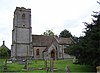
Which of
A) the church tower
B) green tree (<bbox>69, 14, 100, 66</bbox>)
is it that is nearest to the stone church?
the church tower

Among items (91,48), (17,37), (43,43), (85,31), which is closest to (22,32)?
(17,37)

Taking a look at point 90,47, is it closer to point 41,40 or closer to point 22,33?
point 22,33

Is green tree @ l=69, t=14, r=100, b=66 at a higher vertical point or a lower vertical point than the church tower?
lower

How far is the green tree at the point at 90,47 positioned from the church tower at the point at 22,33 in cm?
3629

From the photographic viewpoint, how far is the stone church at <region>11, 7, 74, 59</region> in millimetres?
68625

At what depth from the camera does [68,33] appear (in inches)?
4309

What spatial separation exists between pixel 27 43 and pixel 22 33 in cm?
316

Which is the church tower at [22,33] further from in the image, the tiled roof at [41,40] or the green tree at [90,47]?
the green tree at [90,47]

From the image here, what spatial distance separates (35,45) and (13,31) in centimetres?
806

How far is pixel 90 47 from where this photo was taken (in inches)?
1110

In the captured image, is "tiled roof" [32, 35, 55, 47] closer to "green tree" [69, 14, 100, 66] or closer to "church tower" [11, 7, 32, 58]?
"church tower" [11, 7, 32, 58]

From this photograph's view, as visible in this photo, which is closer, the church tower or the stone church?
the church tower

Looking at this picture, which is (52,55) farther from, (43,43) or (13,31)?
(13,31)

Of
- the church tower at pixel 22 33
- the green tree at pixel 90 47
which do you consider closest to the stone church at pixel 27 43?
the church tower at pixel 22 33
